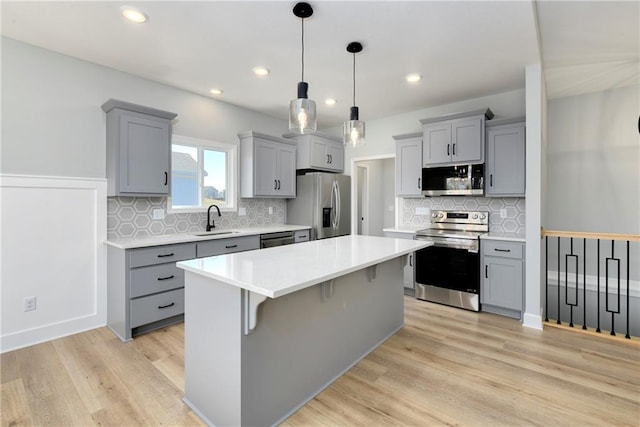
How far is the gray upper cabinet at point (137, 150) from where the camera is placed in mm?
2986

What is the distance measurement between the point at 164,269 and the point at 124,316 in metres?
0.51

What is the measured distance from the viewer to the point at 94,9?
220 centimetres

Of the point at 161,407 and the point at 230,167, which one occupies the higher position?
the point at 230,167

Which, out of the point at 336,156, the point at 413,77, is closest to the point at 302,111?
the point at 413,77

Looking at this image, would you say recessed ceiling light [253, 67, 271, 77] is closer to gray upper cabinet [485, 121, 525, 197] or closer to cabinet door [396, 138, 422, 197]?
cabinet door [396, 138, 422, 197]

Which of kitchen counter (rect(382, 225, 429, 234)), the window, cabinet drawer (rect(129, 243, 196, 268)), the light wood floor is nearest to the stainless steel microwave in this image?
kitchen counter (rect(382, 225, 429, 234))

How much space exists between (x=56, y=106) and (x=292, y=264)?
2.82m

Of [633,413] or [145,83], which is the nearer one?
[633,413]

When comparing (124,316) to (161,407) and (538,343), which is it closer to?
(161,407)

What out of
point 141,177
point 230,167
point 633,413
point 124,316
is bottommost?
point 633,413

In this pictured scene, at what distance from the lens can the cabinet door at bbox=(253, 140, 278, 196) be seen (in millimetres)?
4254

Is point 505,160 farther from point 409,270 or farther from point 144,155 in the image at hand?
point 144,155

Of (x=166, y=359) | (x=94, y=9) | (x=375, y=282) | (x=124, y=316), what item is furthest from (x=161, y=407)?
(x=94, y=9)

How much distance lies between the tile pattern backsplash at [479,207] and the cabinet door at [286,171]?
176 cm
